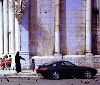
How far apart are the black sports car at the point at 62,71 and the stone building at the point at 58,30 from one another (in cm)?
467

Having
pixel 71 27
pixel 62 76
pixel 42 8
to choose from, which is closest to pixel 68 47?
pixel 71 27

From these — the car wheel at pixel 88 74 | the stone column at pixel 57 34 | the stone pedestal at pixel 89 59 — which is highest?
the stone column at pixel 57 34

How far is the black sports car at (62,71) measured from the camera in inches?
925

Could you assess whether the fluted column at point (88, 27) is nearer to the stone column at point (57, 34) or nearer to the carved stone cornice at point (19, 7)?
the stone column at point (57, 34)

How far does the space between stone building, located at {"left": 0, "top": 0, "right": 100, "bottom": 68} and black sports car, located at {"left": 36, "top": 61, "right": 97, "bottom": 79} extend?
4.67m

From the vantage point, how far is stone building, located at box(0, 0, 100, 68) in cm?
2856

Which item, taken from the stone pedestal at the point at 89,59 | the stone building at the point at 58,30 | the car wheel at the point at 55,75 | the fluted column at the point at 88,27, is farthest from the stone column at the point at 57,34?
the car wheel at the point at 55,75

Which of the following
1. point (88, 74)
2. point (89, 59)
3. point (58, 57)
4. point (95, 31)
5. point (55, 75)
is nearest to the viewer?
point (55, 75)

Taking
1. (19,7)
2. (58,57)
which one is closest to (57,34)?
(58,57)

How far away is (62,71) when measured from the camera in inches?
933

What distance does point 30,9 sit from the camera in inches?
1131

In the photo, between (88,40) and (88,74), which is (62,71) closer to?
(88,74)

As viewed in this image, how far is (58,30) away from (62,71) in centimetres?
560

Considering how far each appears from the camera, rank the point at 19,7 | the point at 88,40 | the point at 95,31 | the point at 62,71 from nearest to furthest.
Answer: the point at 62,71
the point at 19,7
the point at 88,40
the point at 95,31
